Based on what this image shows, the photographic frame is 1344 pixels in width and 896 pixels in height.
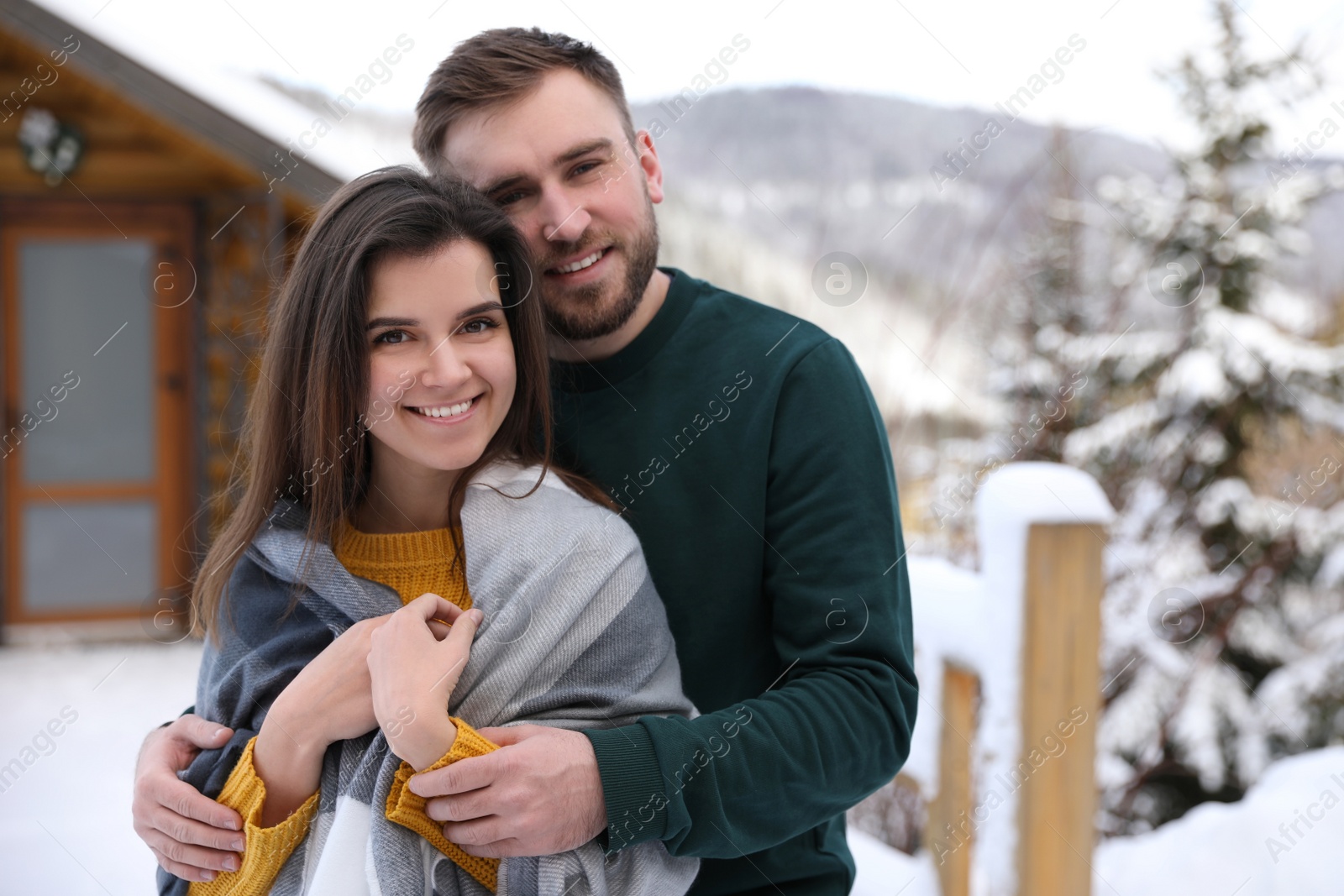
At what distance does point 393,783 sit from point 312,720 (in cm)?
13

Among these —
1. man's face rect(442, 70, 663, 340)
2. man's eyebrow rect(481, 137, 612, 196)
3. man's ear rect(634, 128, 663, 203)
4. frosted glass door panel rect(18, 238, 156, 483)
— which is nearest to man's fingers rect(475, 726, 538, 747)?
man's face rect(442, 70, 663, 340)

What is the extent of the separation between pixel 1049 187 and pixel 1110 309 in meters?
0.89

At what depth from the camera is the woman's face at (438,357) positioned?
51.3 inches

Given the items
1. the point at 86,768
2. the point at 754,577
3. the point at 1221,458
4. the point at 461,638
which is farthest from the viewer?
the point at 1221,458

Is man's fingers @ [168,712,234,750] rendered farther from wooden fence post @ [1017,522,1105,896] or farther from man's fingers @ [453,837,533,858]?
wooden fence post @ [1017,522,1105,896]

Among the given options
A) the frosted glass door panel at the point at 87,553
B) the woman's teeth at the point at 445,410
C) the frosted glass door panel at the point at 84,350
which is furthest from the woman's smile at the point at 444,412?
the frosted glass door panel at the point at 87,553

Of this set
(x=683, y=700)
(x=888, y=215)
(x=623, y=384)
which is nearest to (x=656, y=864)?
(x=683, y=700)

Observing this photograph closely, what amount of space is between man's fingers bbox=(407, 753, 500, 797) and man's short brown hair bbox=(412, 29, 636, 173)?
969mm

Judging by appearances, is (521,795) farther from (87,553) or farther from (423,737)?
(87,553)

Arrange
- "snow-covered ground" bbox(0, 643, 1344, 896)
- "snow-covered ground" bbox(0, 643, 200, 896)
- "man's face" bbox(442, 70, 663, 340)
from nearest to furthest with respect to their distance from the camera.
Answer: "man's face" bbox(442, 70, 663, 340)
"snow-covered ground" bbox(0, 643, 1344, 896)
"snow-covered ground" bbox(0, 643, 200, 896)

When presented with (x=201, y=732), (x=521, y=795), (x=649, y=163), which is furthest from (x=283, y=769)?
(x=649, y=163)

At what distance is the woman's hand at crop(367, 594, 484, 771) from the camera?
111 cm

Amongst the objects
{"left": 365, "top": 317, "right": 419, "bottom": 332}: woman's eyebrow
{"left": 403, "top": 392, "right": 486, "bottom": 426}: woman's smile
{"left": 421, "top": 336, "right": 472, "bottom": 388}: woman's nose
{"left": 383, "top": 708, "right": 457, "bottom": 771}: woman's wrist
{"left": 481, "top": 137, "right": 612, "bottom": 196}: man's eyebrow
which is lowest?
{"left": 383, "top": 708, "right": 457, "bottom": 771}: woman's wrist

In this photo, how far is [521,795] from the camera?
3.62 ft
